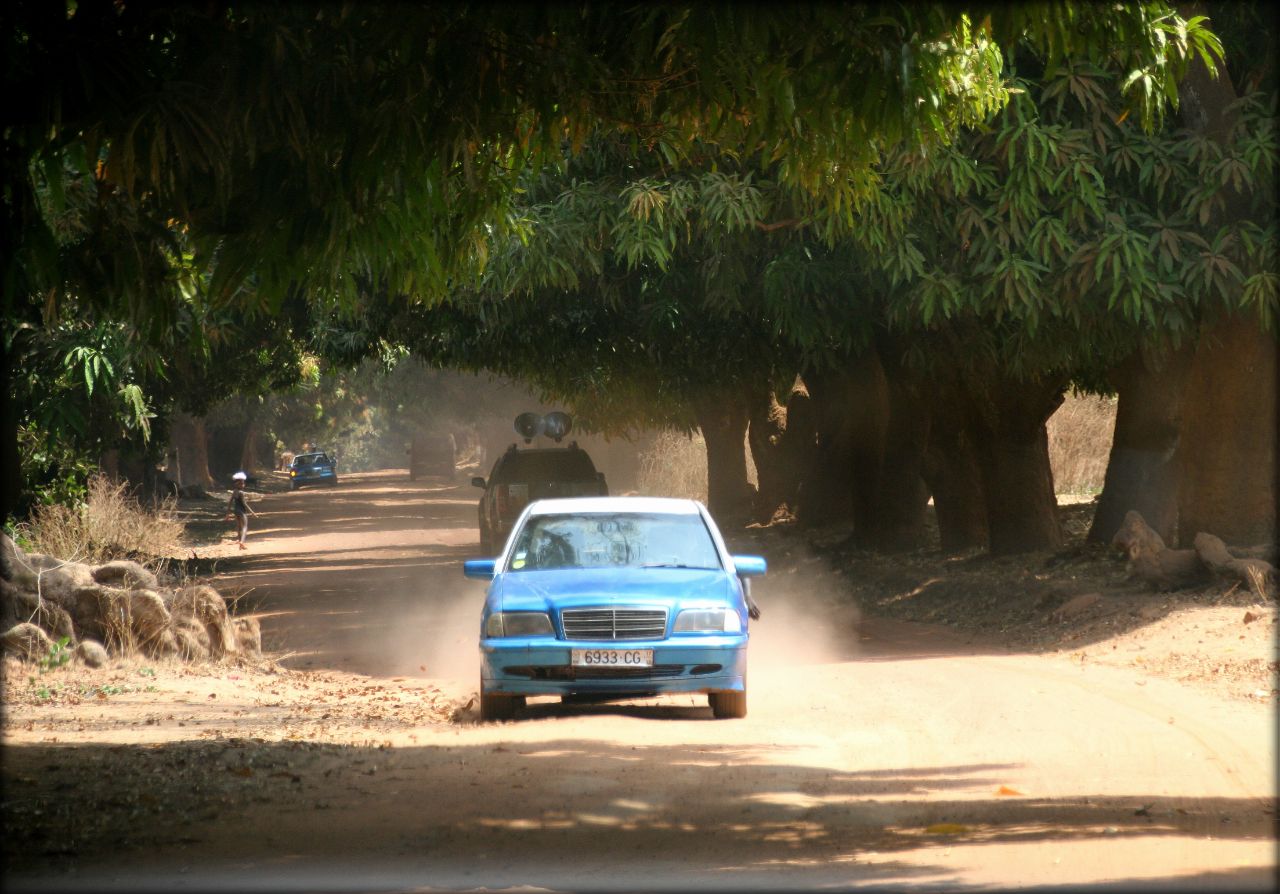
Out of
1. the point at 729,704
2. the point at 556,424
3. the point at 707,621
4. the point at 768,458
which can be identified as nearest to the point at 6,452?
the point at 707,621

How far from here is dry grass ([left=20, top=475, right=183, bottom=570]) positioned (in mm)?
19594

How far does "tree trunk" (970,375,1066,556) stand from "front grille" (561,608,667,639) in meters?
11.1

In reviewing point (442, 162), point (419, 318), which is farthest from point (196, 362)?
point (442, 162)

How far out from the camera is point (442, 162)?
851 cm

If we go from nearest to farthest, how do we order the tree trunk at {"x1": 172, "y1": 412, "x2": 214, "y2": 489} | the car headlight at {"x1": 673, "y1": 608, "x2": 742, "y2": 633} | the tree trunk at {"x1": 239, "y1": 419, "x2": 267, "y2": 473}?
the car headlight at {"x1": 673, "y1": 608, "x2": 742, "y2": 633} < the tree trunk at {"x1": 172, "y1": 412, "x2": 214, "y2": 489} < the tree trunk at {"x1": 239, "y1": 419, "x2": 267, "y2": 473}

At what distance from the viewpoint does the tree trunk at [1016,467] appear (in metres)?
20.6

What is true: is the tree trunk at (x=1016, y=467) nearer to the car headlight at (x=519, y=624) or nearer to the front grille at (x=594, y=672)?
the front grille at (x=594, y=672)

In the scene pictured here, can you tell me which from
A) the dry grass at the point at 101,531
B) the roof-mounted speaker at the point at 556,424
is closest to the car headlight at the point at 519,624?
the dry grass at the point at 101,531

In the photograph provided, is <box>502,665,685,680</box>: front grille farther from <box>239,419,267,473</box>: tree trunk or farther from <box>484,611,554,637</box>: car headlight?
<box>239,419,267,473</box>: tree trunk

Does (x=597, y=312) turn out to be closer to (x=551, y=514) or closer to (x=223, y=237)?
(x=551, y=514)

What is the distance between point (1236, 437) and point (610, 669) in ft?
33.6

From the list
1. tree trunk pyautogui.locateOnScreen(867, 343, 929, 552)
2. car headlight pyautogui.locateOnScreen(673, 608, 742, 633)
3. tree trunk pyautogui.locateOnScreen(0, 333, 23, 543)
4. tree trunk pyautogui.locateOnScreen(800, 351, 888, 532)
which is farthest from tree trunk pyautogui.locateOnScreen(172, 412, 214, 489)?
tree trunk pyautogui.locateOnScreen(0, 333, 23, 543)

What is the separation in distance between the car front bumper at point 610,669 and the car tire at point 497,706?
0.92 feet

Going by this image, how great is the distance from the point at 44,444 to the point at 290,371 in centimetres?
1096
